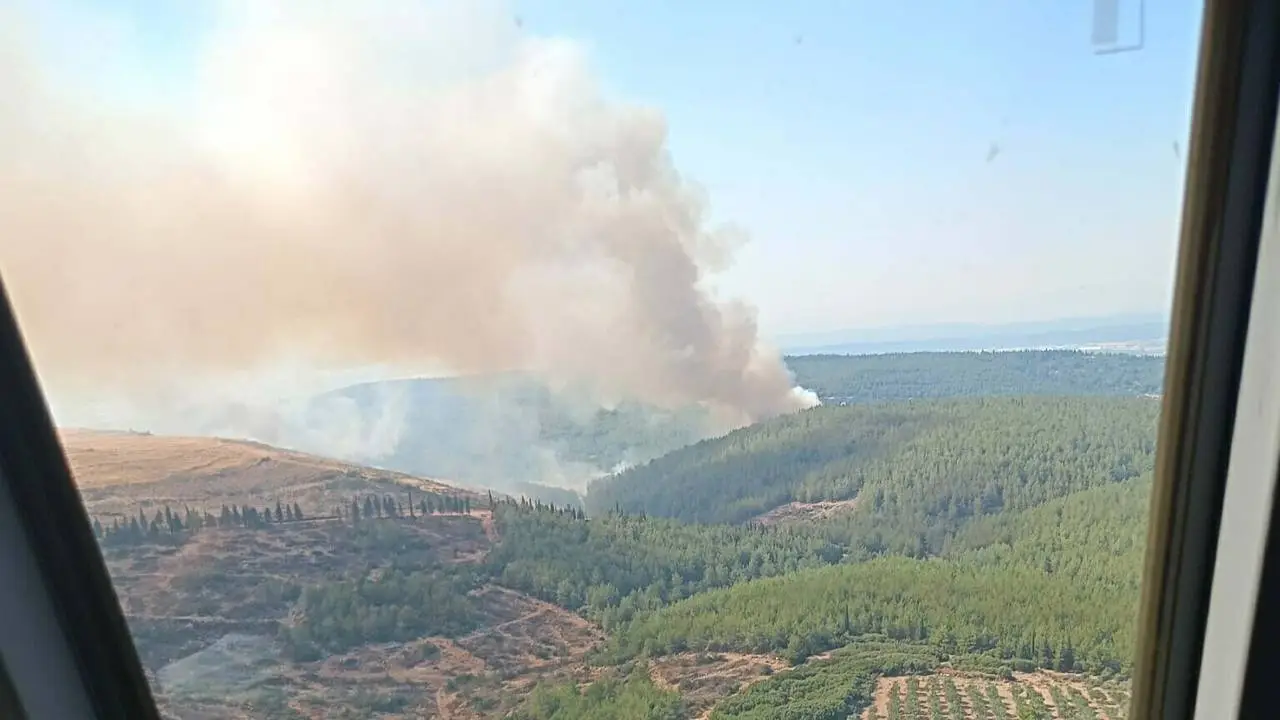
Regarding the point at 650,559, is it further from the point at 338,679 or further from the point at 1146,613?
the point at 1146,613

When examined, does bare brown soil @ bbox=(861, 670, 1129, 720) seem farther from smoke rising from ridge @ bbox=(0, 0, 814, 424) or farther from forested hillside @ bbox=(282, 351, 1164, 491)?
smoke rising from ridge @ bbox=(0, 0, 814, 424)

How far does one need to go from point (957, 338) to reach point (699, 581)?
1.44 feet

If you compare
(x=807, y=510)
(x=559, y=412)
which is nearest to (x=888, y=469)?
(x=807, y=510)

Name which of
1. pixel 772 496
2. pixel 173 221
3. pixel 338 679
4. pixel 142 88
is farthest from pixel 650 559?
pixel 142 88

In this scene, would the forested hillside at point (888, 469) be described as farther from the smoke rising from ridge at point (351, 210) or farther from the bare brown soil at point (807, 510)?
the smoke rising from ridge at point (351, 210)

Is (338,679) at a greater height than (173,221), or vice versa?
(173,221)

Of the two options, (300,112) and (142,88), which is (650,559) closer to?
(300,112)

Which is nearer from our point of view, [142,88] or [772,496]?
[142,88]

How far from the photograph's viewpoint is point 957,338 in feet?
3.49

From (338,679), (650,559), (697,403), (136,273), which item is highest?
(136,273)

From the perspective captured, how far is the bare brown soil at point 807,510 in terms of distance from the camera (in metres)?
1.07

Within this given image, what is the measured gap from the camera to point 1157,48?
2.94 feet

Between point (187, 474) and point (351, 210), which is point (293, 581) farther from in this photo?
point (351, 210)

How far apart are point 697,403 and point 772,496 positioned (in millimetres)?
155
